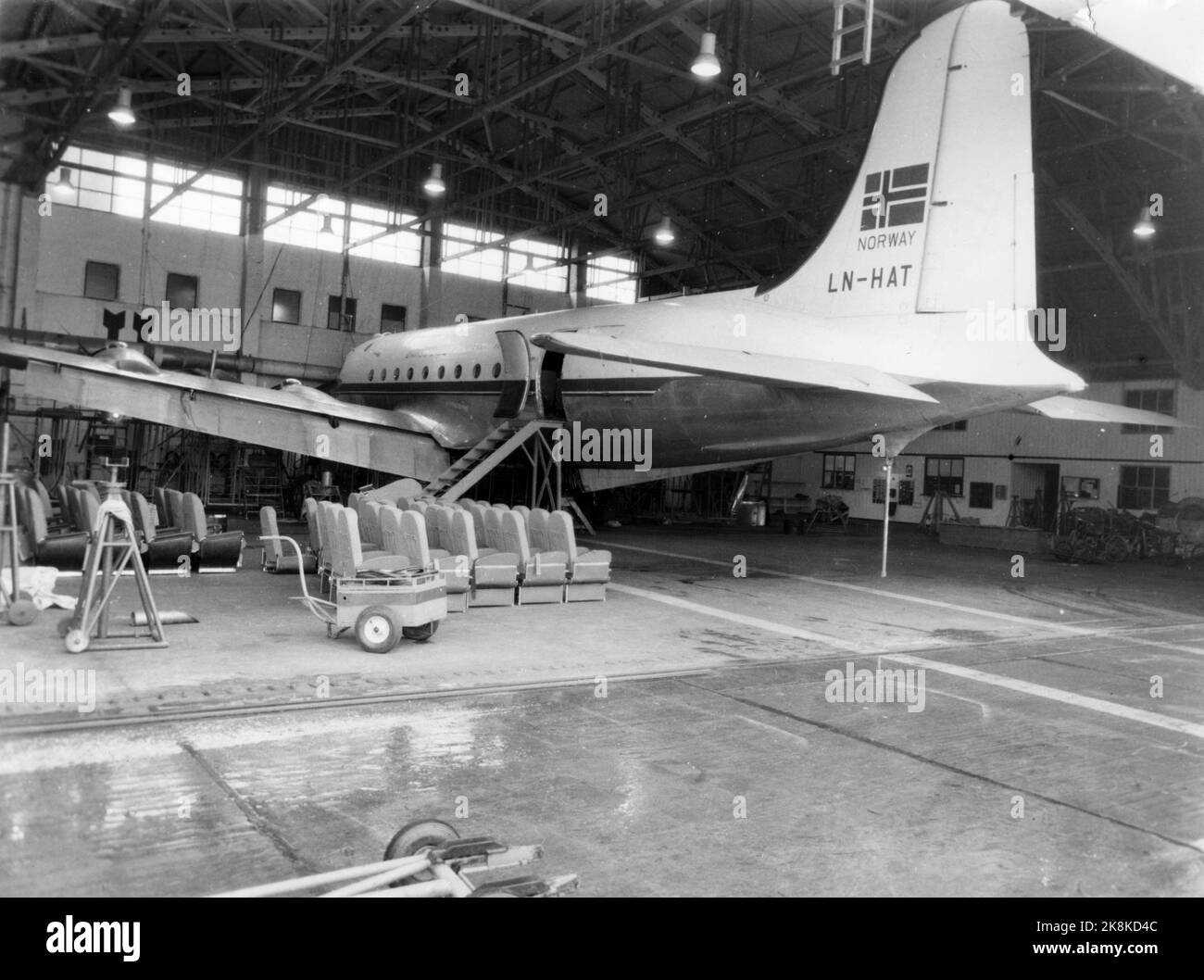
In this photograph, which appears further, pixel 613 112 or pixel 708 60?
pixel 613 112

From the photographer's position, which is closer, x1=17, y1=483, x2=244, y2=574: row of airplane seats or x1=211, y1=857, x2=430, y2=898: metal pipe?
x1=211, y1=857, x2=430, y2=898: metal pipe

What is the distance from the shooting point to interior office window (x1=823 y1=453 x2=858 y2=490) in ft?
114

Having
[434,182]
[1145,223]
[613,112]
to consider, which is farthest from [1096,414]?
[613,112]

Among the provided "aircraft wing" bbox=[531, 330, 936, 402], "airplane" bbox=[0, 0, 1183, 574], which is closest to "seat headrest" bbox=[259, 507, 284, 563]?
"airplane" bbox=[0, 0, 1183, 574]

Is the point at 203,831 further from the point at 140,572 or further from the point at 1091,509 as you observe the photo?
the point at 1091,509

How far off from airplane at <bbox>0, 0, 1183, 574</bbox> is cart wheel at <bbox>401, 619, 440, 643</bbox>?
3.98 m

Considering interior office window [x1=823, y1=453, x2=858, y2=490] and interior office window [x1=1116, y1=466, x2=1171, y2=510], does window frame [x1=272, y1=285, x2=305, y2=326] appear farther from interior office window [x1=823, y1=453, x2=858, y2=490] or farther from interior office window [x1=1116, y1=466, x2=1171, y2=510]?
interior office window [x1=1116, y1=466, x2=1171, y2=510]

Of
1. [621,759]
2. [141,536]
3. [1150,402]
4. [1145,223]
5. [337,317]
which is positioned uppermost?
[1145,223]

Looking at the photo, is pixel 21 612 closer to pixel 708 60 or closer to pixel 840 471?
pixel 708 60

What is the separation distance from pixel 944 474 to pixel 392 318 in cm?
2051

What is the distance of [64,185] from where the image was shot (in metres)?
24.8

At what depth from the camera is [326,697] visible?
19.3 feet

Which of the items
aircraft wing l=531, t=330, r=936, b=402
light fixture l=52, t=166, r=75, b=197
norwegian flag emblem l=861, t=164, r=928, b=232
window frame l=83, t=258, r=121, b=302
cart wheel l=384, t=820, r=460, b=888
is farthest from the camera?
window frame l=83, t=258, r=121, b=302
